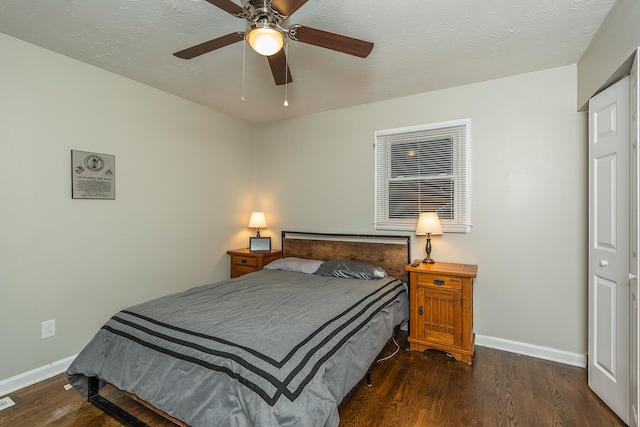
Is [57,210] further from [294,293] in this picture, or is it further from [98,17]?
[294,293]

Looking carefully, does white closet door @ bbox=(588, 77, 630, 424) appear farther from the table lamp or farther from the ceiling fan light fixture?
the ceiling fan light fixture

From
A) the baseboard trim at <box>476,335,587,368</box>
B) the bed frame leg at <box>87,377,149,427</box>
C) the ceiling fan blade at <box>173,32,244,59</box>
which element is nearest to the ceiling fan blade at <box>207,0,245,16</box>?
the ceiling fan blade at <box>173,32,244,59</box>

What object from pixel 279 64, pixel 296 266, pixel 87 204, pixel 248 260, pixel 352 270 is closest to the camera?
pixel 279 64

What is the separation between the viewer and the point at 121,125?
2.88m

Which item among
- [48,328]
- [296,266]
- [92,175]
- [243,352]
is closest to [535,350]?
[296,266]

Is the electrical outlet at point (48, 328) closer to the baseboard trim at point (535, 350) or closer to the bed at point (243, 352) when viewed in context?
the bed at point (243, 352)

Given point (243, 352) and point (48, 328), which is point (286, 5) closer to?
point (243, 352)

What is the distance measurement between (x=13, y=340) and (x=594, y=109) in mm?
4578

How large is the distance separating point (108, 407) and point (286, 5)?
2.58 metres

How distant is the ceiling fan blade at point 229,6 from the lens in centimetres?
142

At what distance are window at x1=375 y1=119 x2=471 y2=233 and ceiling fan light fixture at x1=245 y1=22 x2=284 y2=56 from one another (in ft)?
6.82

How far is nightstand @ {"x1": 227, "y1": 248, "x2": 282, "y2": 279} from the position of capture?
3791 mm

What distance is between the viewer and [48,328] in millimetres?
2430

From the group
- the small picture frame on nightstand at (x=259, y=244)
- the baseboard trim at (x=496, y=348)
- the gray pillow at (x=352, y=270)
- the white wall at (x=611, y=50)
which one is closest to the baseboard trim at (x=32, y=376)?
the baseboard trim at (x=496, y=348)
